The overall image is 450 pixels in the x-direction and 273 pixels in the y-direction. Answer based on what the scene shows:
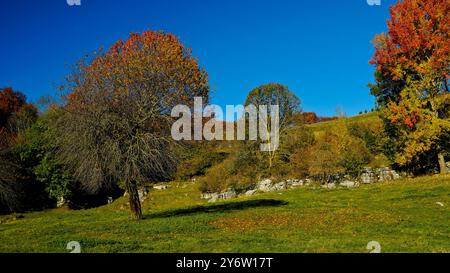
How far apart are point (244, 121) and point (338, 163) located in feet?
53.7

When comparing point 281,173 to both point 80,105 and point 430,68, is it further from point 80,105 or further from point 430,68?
point 80,105

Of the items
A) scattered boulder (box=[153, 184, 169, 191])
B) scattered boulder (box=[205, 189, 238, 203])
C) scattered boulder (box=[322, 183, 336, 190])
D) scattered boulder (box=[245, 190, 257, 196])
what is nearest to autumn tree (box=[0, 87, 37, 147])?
scattered boulder (box=[153, 184, 169, 191])

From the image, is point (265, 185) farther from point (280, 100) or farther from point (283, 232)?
point (283, 232)

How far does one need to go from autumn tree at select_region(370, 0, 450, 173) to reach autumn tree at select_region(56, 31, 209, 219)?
90.3ft

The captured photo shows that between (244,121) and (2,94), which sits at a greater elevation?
(2,94)

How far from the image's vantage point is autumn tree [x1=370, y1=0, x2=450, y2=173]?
142 ft

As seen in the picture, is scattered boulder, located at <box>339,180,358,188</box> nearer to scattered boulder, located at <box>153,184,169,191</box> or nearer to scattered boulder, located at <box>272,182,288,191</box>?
scattered boulder, located at <box>272,182,288,191</box>

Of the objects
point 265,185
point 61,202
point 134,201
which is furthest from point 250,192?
point 134,201

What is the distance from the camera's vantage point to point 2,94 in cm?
10500

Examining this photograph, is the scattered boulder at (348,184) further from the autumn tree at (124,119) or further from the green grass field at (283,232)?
the autumn tree at (124,119)

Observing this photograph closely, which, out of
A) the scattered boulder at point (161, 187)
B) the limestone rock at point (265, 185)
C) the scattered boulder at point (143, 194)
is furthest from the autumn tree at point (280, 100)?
the scattered boulder at point (143, 194)

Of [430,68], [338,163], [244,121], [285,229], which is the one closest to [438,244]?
[285,229]

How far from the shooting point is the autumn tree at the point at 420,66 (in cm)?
4322

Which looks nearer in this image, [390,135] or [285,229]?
[285,229]
